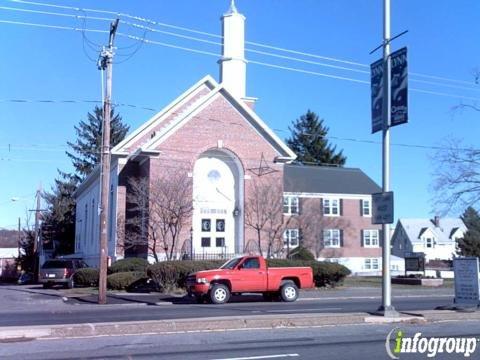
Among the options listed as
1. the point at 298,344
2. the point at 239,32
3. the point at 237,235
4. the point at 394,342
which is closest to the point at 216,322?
the point at 298,344

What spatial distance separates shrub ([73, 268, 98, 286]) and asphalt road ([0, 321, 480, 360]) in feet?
79.6

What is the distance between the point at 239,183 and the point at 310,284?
63.8ft

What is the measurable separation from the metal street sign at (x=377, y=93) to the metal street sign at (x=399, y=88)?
49 cm

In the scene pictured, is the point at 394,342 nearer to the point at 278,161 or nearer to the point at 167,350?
the point at 167,350

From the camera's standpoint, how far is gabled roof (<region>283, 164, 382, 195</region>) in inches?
2180

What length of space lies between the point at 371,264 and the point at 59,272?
31.0 m

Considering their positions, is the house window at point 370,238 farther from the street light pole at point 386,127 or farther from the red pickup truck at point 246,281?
the street light pole at point 386,127

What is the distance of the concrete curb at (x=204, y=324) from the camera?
1237cm

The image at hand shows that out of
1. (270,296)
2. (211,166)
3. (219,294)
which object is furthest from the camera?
(211,166)

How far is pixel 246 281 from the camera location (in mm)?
23875

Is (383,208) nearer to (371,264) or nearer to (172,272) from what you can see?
(172,272)

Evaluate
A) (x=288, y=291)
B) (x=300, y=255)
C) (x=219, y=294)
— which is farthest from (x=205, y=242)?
(x=219, y=294)

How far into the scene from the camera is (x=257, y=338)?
488 inches

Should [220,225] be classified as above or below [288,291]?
above
